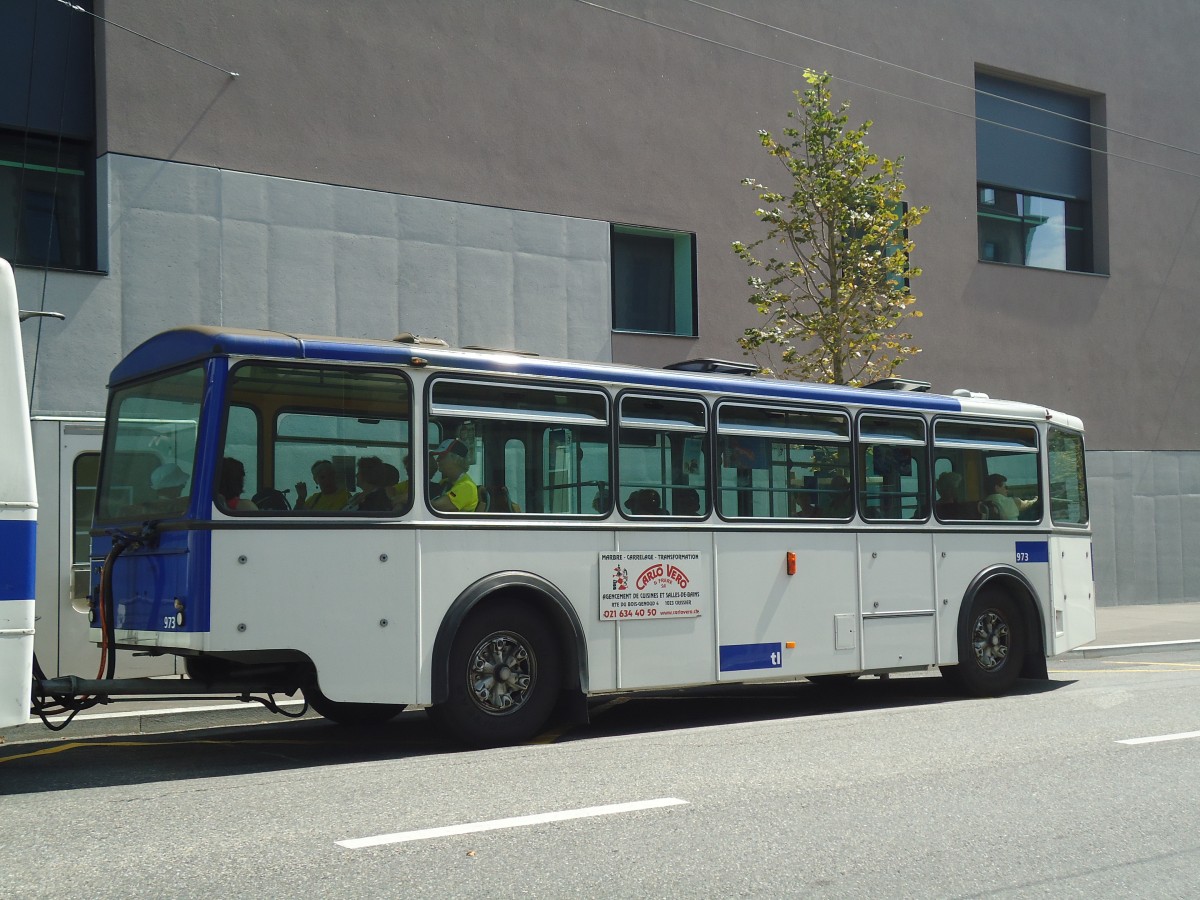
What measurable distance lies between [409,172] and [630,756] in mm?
9978

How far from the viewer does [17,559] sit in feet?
23.9

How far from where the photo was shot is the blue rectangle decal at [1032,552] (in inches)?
521

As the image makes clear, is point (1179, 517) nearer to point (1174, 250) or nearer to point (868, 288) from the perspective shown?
point (1174, 250)

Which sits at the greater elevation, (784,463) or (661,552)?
(784,463)

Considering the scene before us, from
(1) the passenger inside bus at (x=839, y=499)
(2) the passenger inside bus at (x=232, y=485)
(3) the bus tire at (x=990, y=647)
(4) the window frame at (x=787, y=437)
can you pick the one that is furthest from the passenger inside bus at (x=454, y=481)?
(3) the bus tire at (x=990, y=647)

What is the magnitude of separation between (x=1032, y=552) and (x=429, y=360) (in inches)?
277

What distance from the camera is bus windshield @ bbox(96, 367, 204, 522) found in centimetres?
859

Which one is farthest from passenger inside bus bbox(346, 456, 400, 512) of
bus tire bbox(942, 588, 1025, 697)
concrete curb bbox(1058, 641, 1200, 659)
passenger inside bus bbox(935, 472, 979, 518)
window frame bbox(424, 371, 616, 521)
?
concrete curb bbox(1058, 641, 1200, 659)

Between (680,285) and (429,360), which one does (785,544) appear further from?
(680,285)

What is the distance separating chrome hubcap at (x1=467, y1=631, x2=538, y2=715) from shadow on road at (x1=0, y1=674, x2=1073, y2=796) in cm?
42

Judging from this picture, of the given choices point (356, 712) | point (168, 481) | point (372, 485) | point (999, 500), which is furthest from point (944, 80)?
point (168, 481)

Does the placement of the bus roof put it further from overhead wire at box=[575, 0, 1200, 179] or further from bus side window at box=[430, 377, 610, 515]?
overhead wire at box=[575, 0, 1200, 179]

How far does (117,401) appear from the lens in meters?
9.68

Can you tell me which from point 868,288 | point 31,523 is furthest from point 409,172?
point 31,523
